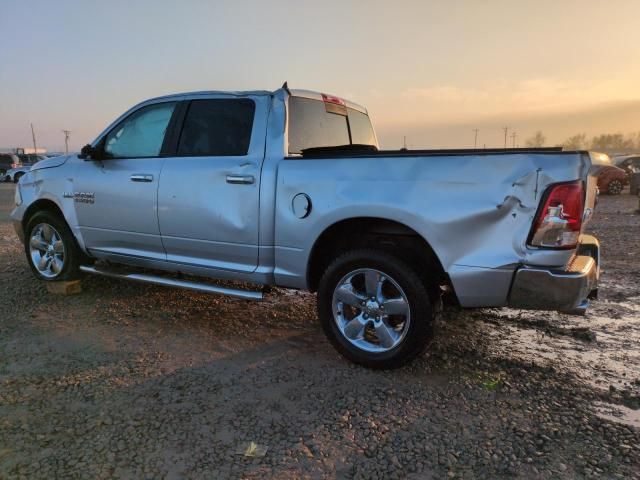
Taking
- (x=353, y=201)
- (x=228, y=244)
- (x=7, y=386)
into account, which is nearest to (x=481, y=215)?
(x=353, y=201)

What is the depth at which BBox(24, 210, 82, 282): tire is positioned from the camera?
5.14m

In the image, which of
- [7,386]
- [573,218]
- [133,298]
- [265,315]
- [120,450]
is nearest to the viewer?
[120,450]

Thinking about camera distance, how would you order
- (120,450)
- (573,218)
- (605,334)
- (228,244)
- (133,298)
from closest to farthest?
(120,450) < (573,218) < (228,244) < (605,334) < (133,298)

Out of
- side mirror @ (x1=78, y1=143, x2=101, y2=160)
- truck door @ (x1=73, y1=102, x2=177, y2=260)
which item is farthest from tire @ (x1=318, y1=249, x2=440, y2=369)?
side mirror @ (x1=78, y1=143, x2=101, y2=160)

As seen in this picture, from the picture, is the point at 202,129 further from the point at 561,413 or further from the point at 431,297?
the point at 561,413

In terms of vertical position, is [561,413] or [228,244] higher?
[228,244]

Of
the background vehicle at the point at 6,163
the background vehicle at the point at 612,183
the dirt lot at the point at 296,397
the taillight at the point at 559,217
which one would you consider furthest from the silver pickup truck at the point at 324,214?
the background vehicle at the point at 6,163

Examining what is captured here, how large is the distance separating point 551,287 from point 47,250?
498 centimetres

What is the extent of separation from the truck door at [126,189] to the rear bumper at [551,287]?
3051 millimetres

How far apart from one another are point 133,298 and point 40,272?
3.72ft

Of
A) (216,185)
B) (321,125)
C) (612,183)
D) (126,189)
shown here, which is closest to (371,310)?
(216,185)

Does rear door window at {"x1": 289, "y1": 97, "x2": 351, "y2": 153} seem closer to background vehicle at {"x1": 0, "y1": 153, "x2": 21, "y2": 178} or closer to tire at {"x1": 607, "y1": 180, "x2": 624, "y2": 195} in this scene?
tire at {"x1": 607, "y1": 180, "x2": 624, "y2": 195}

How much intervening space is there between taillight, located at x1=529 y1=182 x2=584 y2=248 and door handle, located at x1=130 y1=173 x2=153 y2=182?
3.21m

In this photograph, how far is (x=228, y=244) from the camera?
12.9ft
